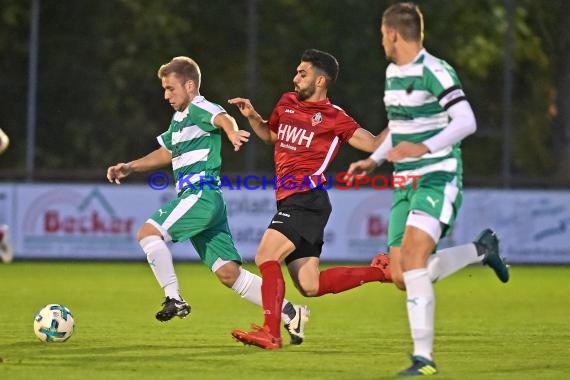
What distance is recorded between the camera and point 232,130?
876cm

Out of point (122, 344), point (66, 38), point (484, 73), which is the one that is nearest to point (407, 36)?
point (122, 344)

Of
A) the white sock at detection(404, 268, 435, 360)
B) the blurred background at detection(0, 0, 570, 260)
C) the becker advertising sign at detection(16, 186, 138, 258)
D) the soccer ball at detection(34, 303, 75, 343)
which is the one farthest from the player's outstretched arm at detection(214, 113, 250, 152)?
the blurred background at detection(0, 0, 570, 260)

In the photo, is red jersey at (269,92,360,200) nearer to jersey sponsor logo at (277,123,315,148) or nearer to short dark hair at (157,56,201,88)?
jersey sponsor logo at (277,123,315,148)

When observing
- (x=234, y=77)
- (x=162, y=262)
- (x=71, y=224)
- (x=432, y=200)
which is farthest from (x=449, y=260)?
(x=234, y=77)

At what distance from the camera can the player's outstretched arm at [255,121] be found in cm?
901

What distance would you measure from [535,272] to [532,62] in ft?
30.9

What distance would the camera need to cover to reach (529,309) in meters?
12.8

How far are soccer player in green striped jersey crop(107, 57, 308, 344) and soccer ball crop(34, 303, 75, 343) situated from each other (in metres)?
0.70

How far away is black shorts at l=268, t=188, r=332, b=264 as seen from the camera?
9000mm

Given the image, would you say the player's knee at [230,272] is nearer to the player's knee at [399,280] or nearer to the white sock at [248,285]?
the white sock at [248,285]

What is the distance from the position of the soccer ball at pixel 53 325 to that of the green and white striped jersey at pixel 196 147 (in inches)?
48.9

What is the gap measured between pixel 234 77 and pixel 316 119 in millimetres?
16720

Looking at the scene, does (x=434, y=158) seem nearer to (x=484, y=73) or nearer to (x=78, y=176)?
(x=78, y=176)

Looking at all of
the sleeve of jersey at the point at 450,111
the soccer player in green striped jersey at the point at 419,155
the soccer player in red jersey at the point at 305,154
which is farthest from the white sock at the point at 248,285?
the sleeve of jersey at the point at 450,111
